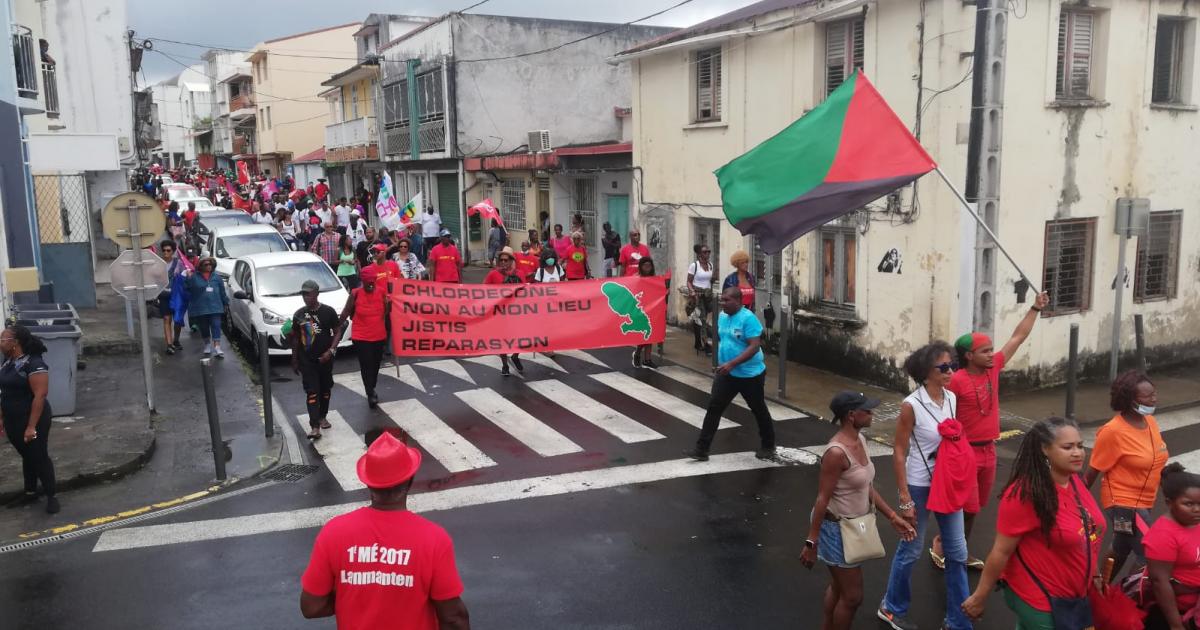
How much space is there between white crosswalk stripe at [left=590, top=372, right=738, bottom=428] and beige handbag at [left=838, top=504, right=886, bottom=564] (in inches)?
209

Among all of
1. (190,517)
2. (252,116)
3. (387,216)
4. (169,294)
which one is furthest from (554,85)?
(252,116)

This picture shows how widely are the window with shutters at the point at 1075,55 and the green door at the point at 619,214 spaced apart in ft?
31.3

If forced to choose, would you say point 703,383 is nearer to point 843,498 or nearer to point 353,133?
point 843,498

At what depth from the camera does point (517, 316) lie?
12.2 m

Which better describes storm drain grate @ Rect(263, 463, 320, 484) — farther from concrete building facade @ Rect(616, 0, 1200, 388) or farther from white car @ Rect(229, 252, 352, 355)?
concrete building facade @ Rect(616, 0, 1200, 388)

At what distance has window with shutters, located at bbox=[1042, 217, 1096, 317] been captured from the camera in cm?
1190

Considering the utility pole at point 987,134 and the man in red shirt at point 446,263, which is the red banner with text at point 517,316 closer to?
the man in red shirt at point 446,263

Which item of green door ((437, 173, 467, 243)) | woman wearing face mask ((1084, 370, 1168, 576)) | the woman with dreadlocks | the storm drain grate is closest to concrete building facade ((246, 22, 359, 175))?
green door ((437, 173, 467, 243))

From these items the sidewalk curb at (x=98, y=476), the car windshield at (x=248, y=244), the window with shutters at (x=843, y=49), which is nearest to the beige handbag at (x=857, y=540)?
the sidewalk curb at (x=98, y=476)

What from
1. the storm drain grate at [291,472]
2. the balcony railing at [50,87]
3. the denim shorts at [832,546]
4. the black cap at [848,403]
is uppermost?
the balcony railing at [50,87]

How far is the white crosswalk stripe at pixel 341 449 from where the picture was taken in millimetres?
8649

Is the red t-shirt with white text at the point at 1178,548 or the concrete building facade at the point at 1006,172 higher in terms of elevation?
the concrete building facade at the point at 1006,172

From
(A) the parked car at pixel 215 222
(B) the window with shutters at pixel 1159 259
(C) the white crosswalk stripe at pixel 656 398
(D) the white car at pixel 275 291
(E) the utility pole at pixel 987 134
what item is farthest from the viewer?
(A) the parked car at pixel 215 222

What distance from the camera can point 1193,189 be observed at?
42.9 ft
